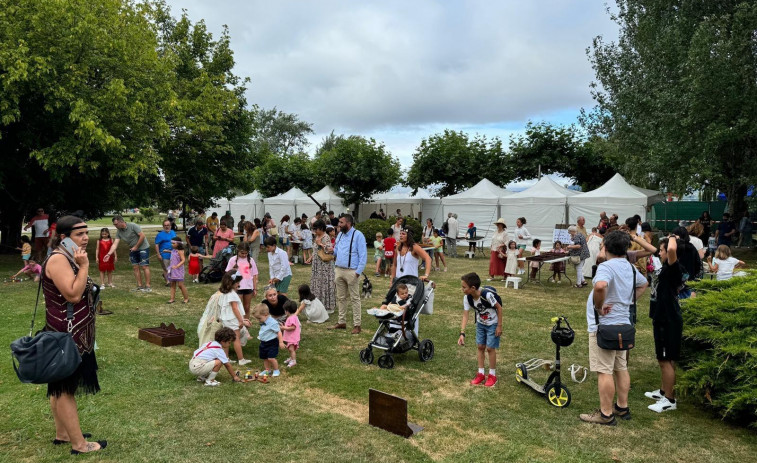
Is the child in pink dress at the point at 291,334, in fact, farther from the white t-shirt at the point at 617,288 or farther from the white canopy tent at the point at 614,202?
the white canopy tent at the point at 614,202

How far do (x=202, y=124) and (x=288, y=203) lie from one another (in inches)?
455

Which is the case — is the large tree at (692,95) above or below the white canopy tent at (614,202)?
above

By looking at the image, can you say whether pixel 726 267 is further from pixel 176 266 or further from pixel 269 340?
pixel 176 266

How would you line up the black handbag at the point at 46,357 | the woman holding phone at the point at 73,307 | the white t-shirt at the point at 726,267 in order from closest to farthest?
1. the black handbag at the point at 46,357
2. the woman holding phone at the point at 73,307
3. the white t-shirt at the point at 726,267

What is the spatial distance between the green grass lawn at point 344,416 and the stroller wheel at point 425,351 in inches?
4.8

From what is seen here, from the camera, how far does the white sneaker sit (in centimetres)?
511

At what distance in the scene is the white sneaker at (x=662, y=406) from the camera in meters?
5.11

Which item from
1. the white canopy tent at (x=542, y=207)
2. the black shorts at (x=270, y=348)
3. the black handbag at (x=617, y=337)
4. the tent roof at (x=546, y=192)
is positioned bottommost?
the black shorts at (x=270, y=348)

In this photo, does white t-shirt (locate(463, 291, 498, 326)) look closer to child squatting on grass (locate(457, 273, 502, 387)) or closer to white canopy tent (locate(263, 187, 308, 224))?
child squatting on grass (locate(457, 273, 502, 387))

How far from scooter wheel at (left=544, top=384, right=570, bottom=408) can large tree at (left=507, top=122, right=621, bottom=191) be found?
2618 cm

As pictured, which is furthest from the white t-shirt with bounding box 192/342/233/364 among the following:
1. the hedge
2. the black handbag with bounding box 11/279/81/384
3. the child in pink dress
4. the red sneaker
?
the hedge

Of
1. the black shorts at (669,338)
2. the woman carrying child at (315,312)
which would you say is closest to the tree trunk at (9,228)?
the woman carrying child at (315,312)

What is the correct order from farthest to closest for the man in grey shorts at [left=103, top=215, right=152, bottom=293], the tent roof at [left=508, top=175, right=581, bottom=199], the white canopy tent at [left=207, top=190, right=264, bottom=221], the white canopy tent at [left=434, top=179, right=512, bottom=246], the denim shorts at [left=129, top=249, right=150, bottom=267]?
the white canopy tent at [left=207, top=190, right=264, bottom=221] < the white canopy tent at [left=434, top=179, right=512, bottom=246] < the tent roof at [left=508, top=175, right=581, bottom=199] < the denim shorts at [left=129, top=249, right=150, bottom=267] < the man in grey shorts at [left=103, top=215, right=152, bottom=293]

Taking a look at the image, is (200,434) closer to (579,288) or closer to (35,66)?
(579,288)
